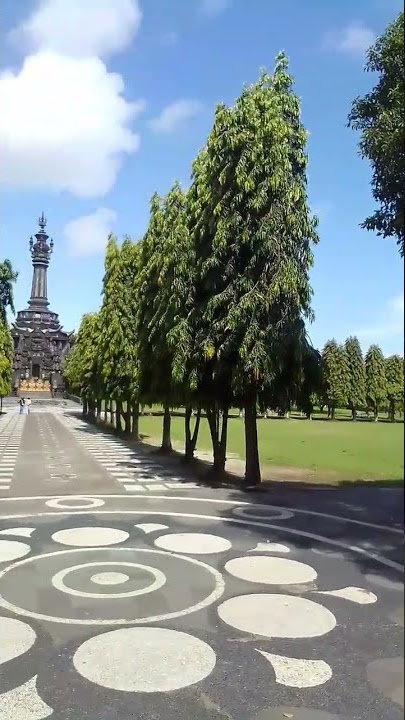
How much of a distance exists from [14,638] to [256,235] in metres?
9.40

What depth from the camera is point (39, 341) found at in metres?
101

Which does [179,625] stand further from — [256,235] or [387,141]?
[256,235]

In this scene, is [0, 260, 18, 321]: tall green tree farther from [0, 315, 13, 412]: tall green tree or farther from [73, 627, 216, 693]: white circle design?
[73, 627, 216, 693]: white circle design

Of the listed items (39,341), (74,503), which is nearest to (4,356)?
(74,503)

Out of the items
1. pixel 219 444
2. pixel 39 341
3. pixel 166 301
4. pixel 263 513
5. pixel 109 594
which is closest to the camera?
pixel 109 594

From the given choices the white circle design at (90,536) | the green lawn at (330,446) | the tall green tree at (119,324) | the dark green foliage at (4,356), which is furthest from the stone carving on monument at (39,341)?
the white circle design at (90,536)

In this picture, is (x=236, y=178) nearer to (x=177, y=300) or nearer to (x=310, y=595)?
(x=177, y=300)

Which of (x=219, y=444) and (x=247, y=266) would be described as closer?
(x=247, y=266)

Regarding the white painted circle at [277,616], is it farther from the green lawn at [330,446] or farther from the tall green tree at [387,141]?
the tall green tree at [387,141]

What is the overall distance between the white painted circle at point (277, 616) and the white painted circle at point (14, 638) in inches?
69.2

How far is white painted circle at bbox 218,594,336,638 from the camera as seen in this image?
5.41 m

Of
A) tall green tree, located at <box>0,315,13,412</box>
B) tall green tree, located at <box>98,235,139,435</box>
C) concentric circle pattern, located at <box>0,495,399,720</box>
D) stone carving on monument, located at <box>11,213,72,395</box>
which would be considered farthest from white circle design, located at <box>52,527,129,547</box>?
stone carving on monument, located at <box>11,213,72,395</box>

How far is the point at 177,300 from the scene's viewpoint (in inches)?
553

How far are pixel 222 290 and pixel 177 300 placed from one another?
1261mm
